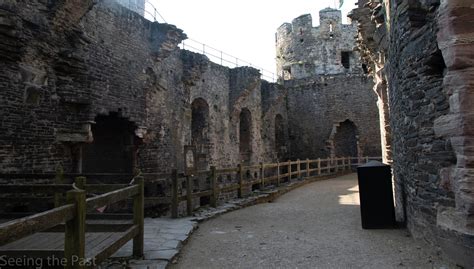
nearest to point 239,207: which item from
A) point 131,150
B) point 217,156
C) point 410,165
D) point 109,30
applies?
point 131,150

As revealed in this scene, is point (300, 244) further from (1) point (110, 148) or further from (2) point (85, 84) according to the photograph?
(1) point (110, 148)

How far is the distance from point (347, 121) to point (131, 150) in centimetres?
1584

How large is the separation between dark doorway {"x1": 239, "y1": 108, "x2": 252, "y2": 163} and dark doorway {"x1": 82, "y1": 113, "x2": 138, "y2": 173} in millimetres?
8824

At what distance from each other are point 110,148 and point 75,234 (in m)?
8.51

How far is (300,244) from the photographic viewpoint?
523 cm

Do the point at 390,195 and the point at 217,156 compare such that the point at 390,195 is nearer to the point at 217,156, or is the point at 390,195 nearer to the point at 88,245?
the point at 88,245

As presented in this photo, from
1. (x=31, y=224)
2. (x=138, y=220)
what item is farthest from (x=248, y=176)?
(x=31, y=224)

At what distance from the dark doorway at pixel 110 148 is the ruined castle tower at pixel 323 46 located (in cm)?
1826

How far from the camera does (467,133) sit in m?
3.71

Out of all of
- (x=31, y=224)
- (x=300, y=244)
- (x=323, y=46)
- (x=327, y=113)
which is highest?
(x=323, y=46)

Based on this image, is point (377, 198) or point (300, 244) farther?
point (377, 198)

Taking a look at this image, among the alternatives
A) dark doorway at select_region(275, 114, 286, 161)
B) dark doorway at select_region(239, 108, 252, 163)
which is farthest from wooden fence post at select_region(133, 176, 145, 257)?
dark doorway at select_region(275, 114, 286, 161)

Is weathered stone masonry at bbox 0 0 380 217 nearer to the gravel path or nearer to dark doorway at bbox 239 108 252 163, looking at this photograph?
dark doorway at bbox 239 108 252 163

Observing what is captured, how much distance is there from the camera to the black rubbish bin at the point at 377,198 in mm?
6027
